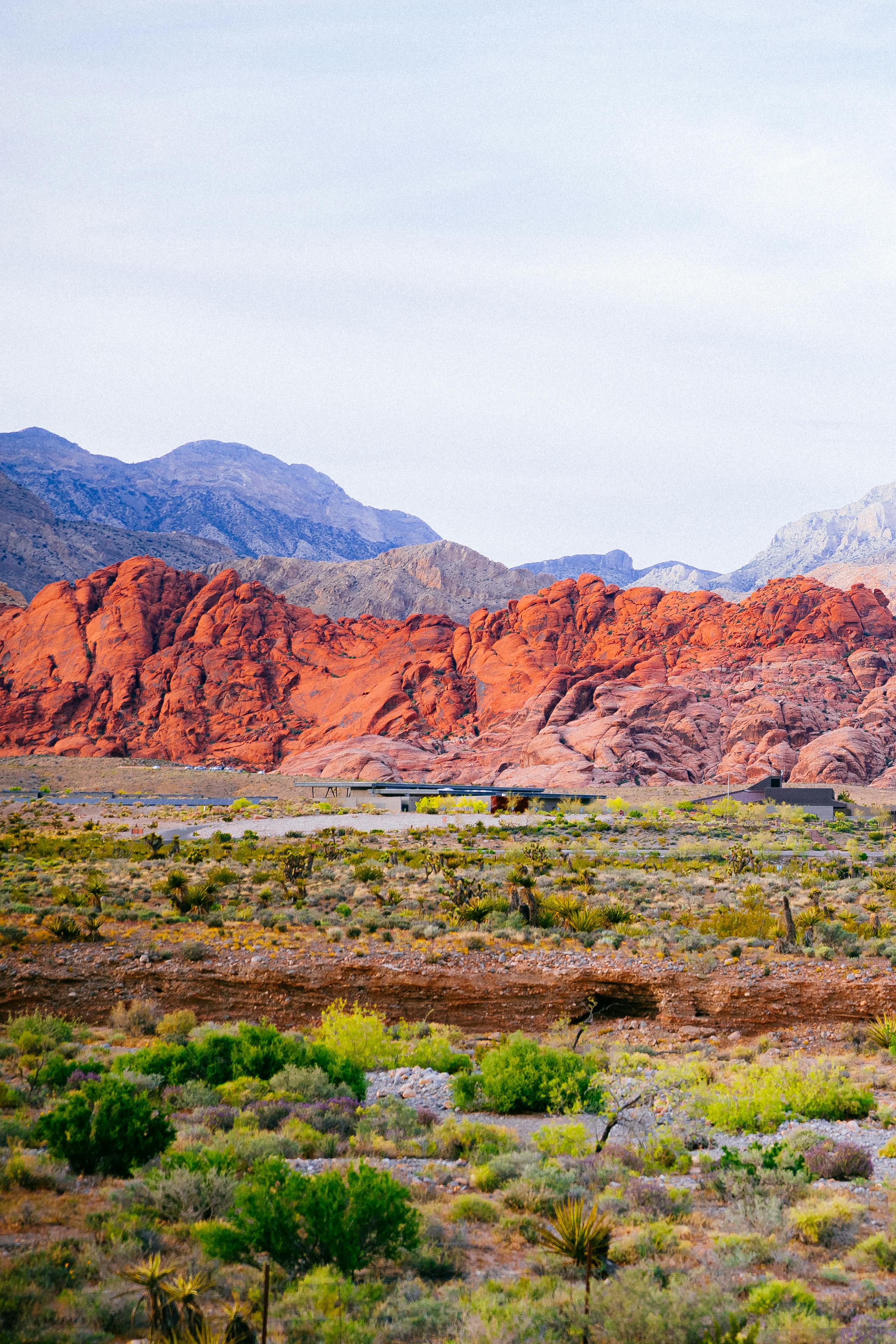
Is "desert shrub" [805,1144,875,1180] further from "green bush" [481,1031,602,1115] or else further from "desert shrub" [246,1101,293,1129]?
"desert shrub" [246,1101,293,1129]

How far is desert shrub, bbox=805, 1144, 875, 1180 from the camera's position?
9.25 metres

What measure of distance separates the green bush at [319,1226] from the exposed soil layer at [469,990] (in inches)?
340

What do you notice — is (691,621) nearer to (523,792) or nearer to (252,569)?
(523,792)

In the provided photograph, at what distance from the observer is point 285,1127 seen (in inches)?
388

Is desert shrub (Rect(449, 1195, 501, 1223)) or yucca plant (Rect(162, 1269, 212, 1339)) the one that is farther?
desert shrub (Rect(449, 1195, 501, 1223))

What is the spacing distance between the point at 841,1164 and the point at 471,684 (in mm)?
109116

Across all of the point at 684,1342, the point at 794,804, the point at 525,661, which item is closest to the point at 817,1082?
the point at 684,1342

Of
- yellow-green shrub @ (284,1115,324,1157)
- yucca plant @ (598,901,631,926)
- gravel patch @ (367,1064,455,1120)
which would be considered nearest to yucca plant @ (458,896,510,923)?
yucca plant @ (598,901,631,926)

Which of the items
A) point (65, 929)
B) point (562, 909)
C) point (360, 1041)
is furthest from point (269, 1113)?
point (562, 909)

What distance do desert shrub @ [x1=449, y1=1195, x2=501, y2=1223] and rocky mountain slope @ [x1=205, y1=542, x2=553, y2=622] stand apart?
16389 centimetres

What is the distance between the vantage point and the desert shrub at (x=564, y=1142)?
976 cm

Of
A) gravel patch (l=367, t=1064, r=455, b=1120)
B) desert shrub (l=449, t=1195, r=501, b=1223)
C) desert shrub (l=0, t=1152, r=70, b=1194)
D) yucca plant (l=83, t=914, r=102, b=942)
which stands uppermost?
desert shrub (l=0, t=1152, r=70, b=1194)

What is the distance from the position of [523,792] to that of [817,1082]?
225 feet

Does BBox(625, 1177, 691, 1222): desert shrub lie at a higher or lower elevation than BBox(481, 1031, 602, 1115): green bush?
higher
